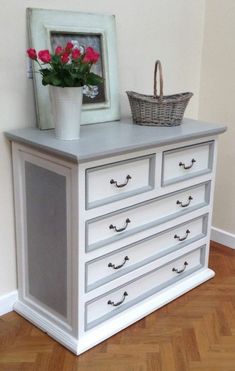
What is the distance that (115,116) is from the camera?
7.80 ft

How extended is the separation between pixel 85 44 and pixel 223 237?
59.6 inches

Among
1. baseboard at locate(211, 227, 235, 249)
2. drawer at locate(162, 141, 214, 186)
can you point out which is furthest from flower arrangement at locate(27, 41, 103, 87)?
baseboard at locate(211, 227, 235, 249)

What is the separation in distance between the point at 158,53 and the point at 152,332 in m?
1.48

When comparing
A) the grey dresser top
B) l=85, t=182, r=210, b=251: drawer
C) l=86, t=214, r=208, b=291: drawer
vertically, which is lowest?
l=86, t=214, r=208, b=291: drawer

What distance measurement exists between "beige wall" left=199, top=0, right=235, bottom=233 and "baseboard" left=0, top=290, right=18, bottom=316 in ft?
4.62

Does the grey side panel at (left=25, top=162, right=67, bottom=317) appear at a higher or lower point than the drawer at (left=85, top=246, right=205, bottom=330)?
higher

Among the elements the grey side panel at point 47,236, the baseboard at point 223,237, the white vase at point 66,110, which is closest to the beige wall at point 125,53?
the grey side panel at point 47,236

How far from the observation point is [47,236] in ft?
6.61

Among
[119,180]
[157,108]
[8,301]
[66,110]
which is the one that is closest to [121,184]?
[119,180]

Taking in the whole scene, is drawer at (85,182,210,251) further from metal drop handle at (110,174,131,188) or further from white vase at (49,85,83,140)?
white vase at (49,85,83,140)

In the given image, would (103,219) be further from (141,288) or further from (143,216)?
(141,288)

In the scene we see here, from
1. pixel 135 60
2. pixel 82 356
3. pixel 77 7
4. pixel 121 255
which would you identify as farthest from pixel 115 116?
pixel 82 356

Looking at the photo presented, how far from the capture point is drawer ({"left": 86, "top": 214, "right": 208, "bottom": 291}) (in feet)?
6.53

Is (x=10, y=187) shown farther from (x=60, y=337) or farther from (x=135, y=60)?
(x=135, y=60)
